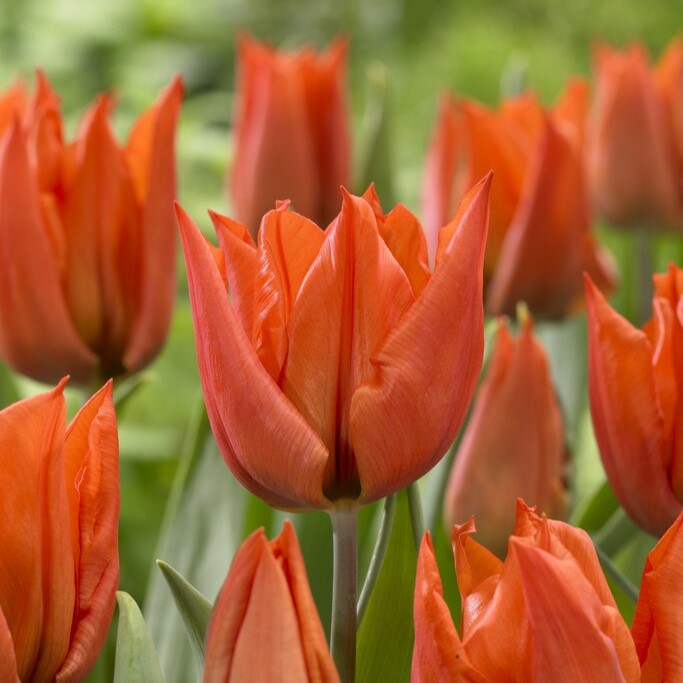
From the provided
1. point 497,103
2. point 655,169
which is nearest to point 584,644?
point 655,169

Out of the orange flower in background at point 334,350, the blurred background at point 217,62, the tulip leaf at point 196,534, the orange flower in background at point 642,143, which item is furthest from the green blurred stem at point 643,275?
the orange flower in background at point 334,350

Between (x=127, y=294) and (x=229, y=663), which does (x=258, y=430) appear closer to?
(x=229, y=663)

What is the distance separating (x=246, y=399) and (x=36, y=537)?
50 millimetres

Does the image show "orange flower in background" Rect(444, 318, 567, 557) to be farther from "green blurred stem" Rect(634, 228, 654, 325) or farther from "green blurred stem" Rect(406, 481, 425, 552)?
"green blurred stem" Rect(634, 228, 654, 325)

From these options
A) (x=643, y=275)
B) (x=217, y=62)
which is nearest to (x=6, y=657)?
(x=643, y=275)

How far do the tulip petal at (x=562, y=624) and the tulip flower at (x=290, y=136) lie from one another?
39 centimetres

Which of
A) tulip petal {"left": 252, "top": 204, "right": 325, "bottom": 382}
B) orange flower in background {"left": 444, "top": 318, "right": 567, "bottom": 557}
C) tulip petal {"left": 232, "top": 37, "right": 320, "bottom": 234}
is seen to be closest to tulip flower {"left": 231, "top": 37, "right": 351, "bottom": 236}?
tulip petal {"left": 232, "top": 37, "right": 320, "bottom": 234}

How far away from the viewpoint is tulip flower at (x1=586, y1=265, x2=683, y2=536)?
0.33 metres

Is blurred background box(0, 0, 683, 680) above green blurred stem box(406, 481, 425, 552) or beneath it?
beneath

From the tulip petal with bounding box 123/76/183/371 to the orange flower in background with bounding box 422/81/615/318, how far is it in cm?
16

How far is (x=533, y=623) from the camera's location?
9.2 inches

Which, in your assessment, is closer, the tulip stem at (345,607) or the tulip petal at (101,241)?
the tulip stem at (345,607)

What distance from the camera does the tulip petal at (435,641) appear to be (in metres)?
0.24

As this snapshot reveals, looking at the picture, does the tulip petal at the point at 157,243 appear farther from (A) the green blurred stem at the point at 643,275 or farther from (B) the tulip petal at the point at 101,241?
(A) the green blurred stem at the point at 643,275
